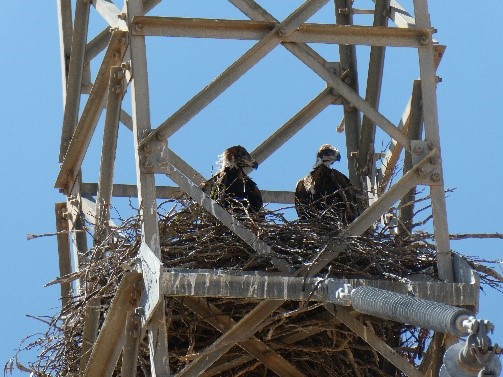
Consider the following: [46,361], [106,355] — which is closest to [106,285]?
[106,355]

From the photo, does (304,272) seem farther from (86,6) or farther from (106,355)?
(86,6)

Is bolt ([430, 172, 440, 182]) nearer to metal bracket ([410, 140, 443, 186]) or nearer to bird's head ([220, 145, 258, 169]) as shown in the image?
metal bracket ([410, 140, 443, 186])

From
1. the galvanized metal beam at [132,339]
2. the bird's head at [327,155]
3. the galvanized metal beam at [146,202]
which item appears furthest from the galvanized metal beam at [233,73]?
the bird's head at [327,155]

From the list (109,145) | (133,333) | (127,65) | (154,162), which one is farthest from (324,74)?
(133,333)

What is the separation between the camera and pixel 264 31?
788 cm

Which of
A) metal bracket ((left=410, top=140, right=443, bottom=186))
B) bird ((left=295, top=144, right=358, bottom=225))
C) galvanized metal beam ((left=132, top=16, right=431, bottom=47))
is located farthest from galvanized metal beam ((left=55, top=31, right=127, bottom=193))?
metal bracket ((left=410, top=140, right=443, bottom=186))

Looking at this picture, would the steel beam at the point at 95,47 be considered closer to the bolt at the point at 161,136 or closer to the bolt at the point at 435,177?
the bolt at the point at 161,136

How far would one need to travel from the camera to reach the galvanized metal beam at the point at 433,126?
764 cm

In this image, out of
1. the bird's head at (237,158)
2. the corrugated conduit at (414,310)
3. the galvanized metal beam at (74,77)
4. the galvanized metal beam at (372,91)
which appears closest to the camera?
the corrugated conduit at (414,310)

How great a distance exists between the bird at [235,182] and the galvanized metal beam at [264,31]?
1.58 metres

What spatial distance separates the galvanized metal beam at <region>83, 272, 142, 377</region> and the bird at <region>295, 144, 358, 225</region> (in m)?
1.85

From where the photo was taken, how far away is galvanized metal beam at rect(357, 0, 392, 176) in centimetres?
959

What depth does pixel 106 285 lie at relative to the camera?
7672mm

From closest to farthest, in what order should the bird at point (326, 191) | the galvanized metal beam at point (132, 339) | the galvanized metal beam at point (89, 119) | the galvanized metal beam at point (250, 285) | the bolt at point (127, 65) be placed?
1. the galvanized metal beam at point (250, 285)
2. the galvanized metal beam at point (132, 339)
3. the bolt at point (127, 65)
4. the galvanized metal beam at point (89, 119)
5. the bird at point (326, 191)
